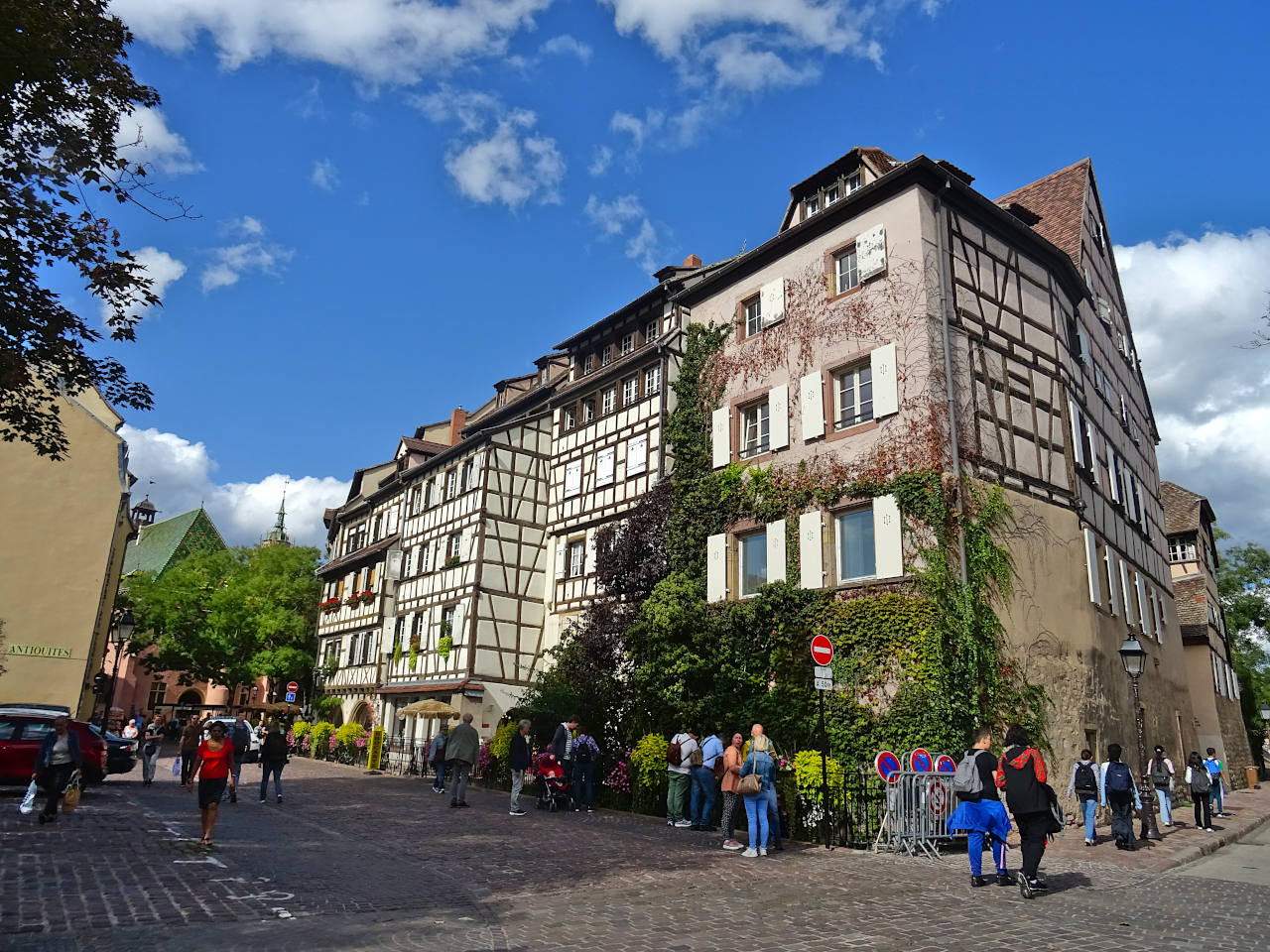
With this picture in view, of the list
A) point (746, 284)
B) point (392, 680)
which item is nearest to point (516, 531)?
point (392, 680)

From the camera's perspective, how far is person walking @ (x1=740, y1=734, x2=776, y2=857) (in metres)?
12.4

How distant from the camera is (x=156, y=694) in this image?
64.9 m

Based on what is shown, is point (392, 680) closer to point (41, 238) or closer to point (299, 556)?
point (299, 556)

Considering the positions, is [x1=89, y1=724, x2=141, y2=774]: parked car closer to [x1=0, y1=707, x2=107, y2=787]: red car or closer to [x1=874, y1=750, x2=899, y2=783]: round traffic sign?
[x1=0, y1=707, x2=107, y2=787]: red car

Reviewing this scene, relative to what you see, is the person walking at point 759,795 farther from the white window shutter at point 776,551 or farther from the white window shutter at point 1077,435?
the white window shutter at point 1077,435

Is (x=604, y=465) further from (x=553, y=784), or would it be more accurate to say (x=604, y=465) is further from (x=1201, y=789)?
(x=1201, y=789)

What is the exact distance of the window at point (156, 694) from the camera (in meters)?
63.8

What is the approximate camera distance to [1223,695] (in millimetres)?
36125

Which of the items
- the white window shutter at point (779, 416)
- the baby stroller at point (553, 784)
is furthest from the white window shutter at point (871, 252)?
the baby stroller at point (553, 784)

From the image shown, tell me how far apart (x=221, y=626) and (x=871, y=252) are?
3879 cm

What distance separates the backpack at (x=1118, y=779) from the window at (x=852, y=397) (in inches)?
306

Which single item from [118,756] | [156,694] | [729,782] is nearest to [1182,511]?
[729,782]

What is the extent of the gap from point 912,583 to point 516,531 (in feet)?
58.2

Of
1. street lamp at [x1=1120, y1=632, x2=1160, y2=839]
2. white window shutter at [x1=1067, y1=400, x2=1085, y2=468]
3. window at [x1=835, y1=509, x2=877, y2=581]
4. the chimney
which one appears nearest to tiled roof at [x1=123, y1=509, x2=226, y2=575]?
the chimney
